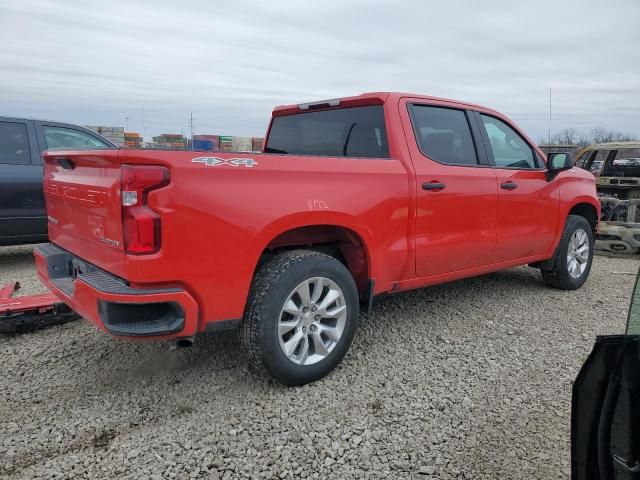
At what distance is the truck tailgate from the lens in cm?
253

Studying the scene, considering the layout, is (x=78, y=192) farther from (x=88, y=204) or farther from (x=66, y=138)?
(x=66, y=138)

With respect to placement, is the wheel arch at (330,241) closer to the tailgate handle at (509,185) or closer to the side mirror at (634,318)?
the tailgate handle at (509,185)

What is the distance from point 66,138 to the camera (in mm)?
6488

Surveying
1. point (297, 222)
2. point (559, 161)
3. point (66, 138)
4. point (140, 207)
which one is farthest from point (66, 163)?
point (559, 161)

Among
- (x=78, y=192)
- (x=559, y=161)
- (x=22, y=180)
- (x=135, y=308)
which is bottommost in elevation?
(x=135, y=308)

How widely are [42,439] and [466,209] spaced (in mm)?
3244

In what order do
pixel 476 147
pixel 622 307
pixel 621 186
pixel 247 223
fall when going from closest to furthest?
1. pixel 247 223
2. pixel 476 147
3. pixel 622 307
4. pixel 621 186

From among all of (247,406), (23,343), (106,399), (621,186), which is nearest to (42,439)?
(106,399)

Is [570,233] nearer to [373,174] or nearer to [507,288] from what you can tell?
[507,288]

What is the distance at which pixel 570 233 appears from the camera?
5270mm

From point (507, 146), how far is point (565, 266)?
155cm

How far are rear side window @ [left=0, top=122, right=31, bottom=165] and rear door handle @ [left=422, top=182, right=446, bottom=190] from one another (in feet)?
16.4

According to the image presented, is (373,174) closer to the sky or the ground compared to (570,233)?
closer to the sky

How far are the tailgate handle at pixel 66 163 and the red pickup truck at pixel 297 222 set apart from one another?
2 cm
